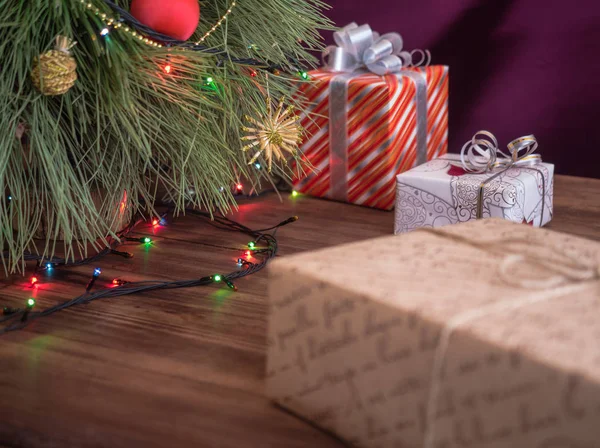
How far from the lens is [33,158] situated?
0.95 meters

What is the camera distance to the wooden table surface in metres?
0.66

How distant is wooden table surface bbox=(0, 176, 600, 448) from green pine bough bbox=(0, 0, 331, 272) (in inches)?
4.0

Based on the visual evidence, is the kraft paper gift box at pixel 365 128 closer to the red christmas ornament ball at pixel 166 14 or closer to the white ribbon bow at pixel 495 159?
the white ribbon bow at pixel 495 159

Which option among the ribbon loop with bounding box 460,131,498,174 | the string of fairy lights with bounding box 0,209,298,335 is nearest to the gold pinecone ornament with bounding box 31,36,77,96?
the string of fairy lights with bounding box 0,209,298,335

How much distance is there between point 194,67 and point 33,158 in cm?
26

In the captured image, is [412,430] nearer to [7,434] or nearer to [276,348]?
[276,348]

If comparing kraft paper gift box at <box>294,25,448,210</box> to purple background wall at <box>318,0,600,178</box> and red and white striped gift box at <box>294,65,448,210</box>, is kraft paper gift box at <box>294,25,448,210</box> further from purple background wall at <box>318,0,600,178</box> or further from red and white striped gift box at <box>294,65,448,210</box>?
purple background wall at <box>318,0,600,178</box>

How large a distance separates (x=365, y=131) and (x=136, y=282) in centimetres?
59

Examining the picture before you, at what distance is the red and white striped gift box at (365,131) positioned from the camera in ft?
4.50

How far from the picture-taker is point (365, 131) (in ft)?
4.56

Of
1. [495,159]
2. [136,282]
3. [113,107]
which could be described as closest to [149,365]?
[136,282]

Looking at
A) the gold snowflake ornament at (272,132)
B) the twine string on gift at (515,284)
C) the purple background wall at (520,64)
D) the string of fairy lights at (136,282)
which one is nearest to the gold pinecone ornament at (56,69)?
the string of fairy lights at (136,282)

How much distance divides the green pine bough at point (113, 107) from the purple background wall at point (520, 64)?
585mm

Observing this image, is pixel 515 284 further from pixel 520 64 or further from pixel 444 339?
pixel 520 64
